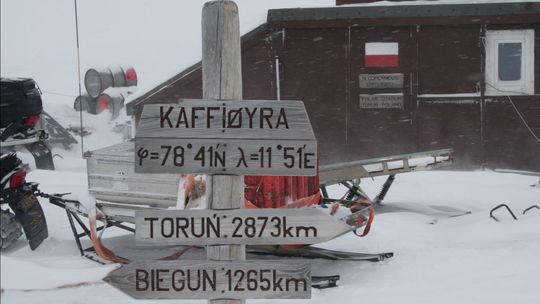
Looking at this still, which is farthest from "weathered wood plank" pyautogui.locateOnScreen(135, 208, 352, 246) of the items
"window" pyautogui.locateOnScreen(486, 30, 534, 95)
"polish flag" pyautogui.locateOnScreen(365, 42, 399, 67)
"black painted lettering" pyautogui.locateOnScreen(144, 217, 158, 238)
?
"window" pyautogui.locateOnScreen(486, 30, 534, 95)

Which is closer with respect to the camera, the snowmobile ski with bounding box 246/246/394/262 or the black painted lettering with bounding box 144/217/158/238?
the black painted lettering with bounding box 144/217/158/238

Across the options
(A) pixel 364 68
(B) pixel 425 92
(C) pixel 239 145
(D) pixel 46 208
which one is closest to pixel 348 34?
(A) pixel 364 68

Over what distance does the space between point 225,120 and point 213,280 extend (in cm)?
81

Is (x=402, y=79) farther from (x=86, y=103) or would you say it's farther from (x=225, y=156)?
(x=86, y=103)

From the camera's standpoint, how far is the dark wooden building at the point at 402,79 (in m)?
14.0

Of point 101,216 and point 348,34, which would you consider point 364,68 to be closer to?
point 348,34

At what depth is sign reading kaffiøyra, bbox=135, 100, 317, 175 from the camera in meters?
3.63

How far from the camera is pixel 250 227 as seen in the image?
12.0 feet

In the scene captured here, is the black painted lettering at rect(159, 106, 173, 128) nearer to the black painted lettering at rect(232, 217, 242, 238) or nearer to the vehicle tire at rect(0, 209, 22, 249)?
the black painted lettering at rect(232, 217, 242, 238)

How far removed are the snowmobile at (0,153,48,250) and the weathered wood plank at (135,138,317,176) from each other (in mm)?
3700

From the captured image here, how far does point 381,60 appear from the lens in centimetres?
1414

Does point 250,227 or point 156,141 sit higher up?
point 156,141

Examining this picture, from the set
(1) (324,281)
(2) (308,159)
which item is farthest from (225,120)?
(1) (324,281)

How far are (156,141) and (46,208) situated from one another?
5991 mm
